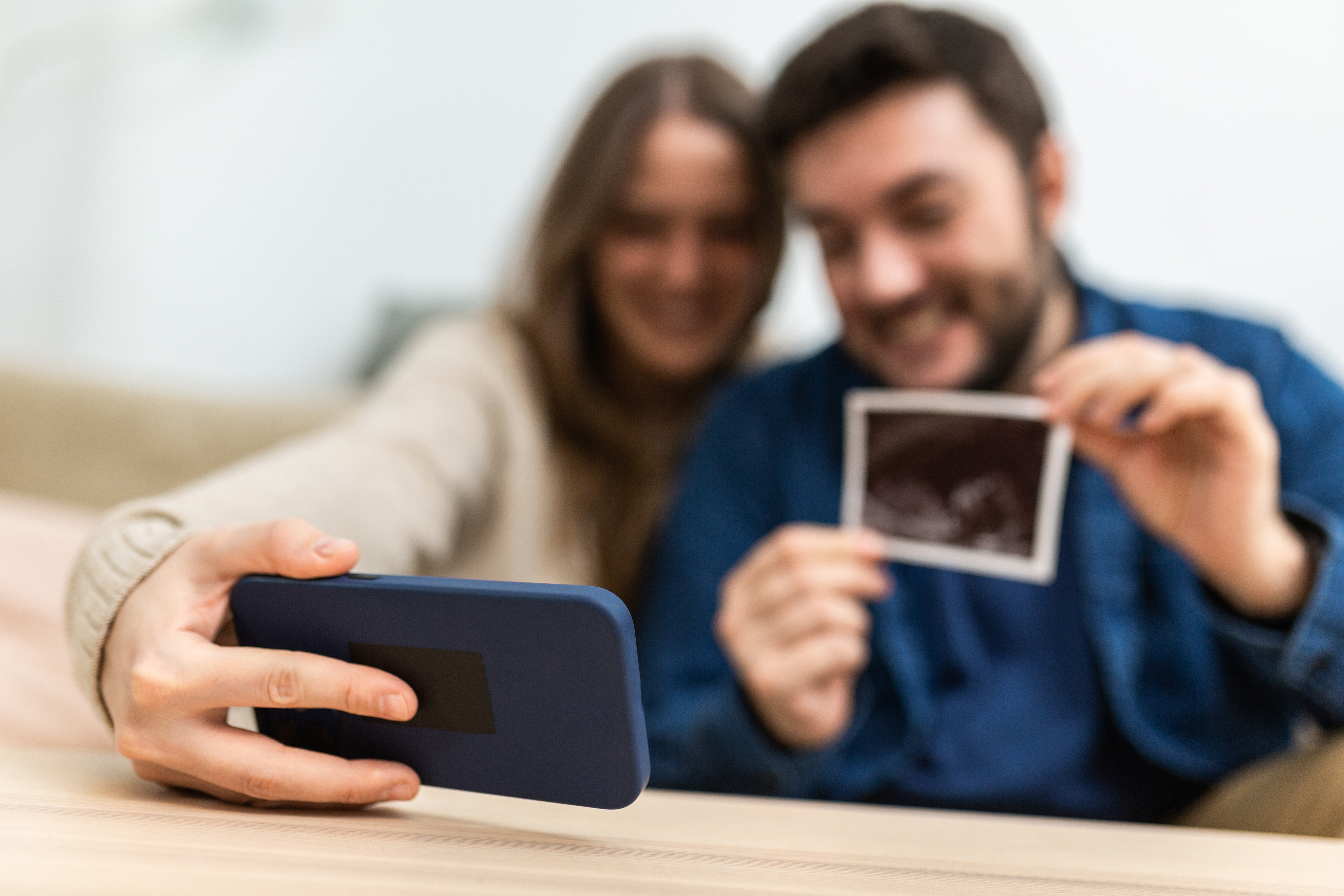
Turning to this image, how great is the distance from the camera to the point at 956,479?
94 cm

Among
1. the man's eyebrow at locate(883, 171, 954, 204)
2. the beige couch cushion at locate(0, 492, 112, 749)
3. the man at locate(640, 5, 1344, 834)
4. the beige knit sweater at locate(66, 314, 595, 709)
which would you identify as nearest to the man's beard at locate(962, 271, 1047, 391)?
the man at locate(640, 5, 1344, 834)

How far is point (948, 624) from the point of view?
1020 mm

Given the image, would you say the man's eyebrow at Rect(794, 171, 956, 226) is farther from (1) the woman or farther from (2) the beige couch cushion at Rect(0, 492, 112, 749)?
(2) the beige couch cushion at Rect(0, 492, 112, 749)

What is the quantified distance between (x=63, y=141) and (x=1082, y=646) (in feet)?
8.43

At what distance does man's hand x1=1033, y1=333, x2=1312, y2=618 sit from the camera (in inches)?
30.7

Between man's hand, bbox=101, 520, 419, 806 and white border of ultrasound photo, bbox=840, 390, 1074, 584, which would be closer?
man's hand, bbox=101, 520, 419, 806

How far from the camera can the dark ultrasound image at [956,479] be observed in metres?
0.91

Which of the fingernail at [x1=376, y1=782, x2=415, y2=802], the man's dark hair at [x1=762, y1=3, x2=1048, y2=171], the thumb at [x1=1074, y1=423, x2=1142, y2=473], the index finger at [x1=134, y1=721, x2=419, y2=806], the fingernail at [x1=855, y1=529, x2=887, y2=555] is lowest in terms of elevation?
the fingernail at [x1=855, y1=529, x2=887, y2=555]

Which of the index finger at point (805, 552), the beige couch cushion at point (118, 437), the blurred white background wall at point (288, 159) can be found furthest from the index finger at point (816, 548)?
the blurred white background wall at point (288, 159)

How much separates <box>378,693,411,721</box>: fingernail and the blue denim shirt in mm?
516

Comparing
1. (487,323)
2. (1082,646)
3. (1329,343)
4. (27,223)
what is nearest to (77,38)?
(27,223)

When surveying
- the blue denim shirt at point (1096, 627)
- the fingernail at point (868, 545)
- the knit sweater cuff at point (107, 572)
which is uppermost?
the knit sweater cuff at point (107, 572)

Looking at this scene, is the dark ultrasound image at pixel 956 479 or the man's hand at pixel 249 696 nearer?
the man's hand at pixel 249 696

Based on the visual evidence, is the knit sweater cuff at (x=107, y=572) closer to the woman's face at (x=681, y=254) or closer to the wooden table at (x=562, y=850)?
the wooden table at (x=562, y=850)
